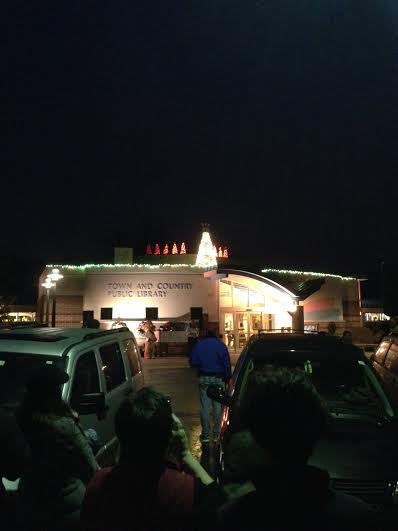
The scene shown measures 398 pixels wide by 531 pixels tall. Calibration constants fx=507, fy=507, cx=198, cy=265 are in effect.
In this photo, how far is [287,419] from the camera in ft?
Answer: 6.02

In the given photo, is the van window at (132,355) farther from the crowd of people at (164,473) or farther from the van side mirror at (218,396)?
the crowd of people at (164,473)

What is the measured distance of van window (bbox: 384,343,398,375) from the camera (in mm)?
8755

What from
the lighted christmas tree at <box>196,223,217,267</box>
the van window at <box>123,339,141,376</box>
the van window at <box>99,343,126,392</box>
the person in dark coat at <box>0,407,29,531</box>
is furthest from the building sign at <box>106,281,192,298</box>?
the person in dark coat at <box>0,407,29,531</box>

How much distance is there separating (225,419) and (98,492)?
3.24 m

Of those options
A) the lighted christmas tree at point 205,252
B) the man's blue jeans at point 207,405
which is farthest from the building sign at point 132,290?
the man's blue jeans at point 207,405

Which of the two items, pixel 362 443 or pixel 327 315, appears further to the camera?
pixel 327 315

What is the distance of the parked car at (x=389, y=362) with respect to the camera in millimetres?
8547

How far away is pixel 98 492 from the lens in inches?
87.7

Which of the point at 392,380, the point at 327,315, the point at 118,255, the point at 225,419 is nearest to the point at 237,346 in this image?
the point at 327,315

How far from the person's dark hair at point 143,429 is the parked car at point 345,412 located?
136 cm

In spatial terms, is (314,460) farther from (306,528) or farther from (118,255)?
(118,255)

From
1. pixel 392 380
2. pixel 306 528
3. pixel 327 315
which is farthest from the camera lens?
pixel 327 315

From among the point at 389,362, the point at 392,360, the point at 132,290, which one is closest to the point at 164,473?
the point at 392,360

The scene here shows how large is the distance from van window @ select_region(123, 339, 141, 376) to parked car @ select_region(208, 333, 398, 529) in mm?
2045
